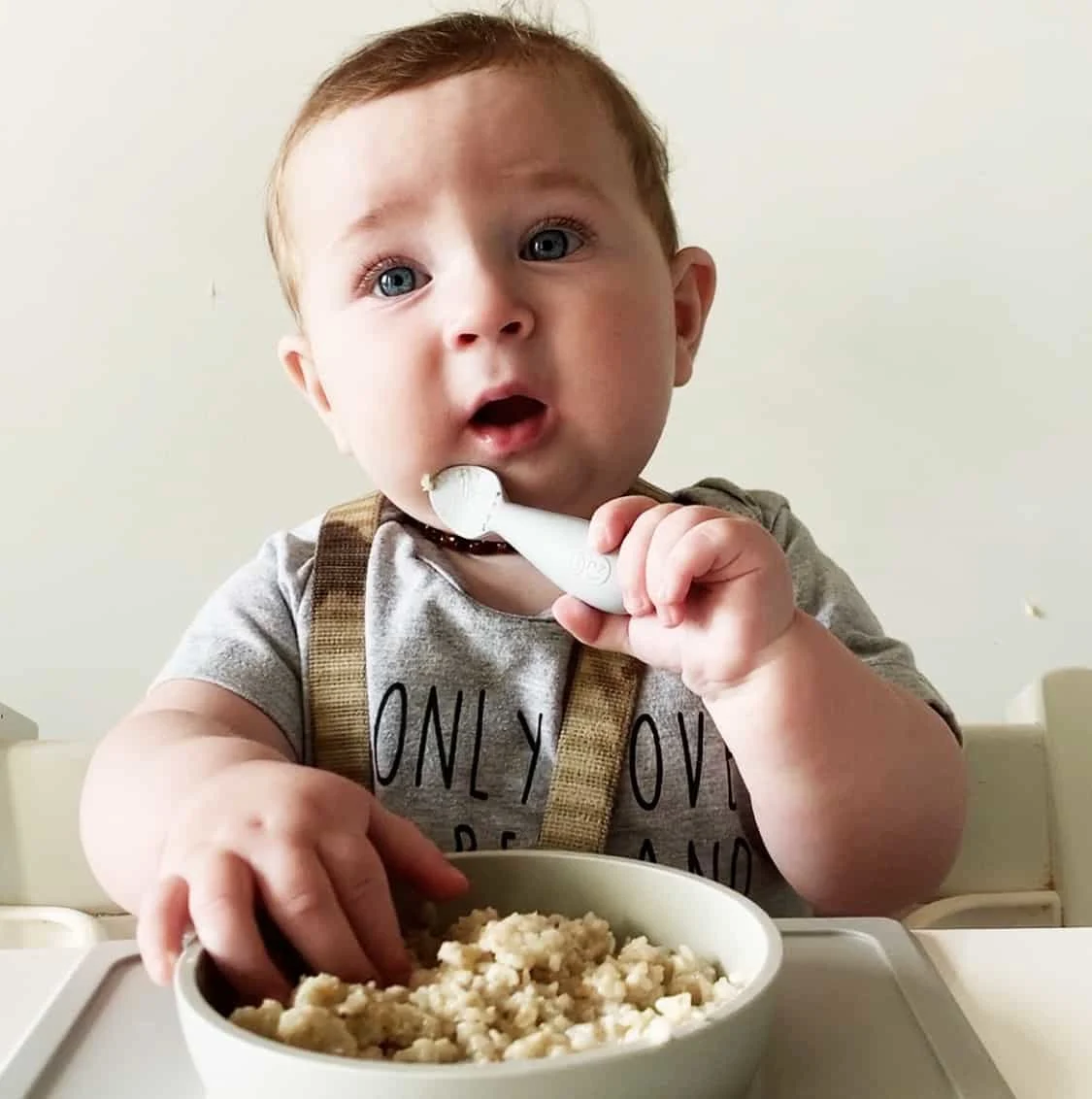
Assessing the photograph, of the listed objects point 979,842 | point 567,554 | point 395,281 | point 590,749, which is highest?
point 395,281

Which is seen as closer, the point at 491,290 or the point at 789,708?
the point at 789,708

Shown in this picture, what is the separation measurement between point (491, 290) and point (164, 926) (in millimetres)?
334

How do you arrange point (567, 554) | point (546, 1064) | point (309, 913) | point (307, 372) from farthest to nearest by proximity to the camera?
1. point (307, 372)
2. point (567, 554)
3. point (309, 913)
4. point (546, 1064)

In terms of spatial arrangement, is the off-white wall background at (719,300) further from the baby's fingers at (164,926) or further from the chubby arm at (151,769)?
the baby's fingers at (164,926)

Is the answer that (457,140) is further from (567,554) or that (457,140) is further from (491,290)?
(567,554)

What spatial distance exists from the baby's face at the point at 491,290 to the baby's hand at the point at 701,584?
6.0 inches

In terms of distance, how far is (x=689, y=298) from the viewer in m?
0.80

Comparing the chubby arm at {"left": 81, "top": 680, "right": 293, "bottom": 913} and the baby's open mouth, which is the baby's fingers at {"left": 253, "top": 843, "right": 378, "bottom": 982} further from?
the baby's open mouth

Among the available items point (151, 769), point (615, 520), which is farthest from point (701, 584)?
point (151, 769)

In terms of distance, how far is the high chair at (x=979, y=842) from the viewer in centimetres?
74

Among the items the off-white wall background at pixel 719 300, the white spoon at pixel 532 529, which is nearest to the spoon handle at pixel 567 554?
the white spoon at pixel 532 529

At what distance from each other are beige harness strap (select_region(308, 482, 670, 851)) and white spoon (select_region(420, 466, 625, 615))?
3.7 inches

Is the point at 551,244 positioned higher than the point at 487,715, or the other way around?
the point at 551,244

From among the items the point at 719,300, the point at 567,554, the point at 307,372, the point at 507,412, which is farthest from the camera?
the point at 719,300
